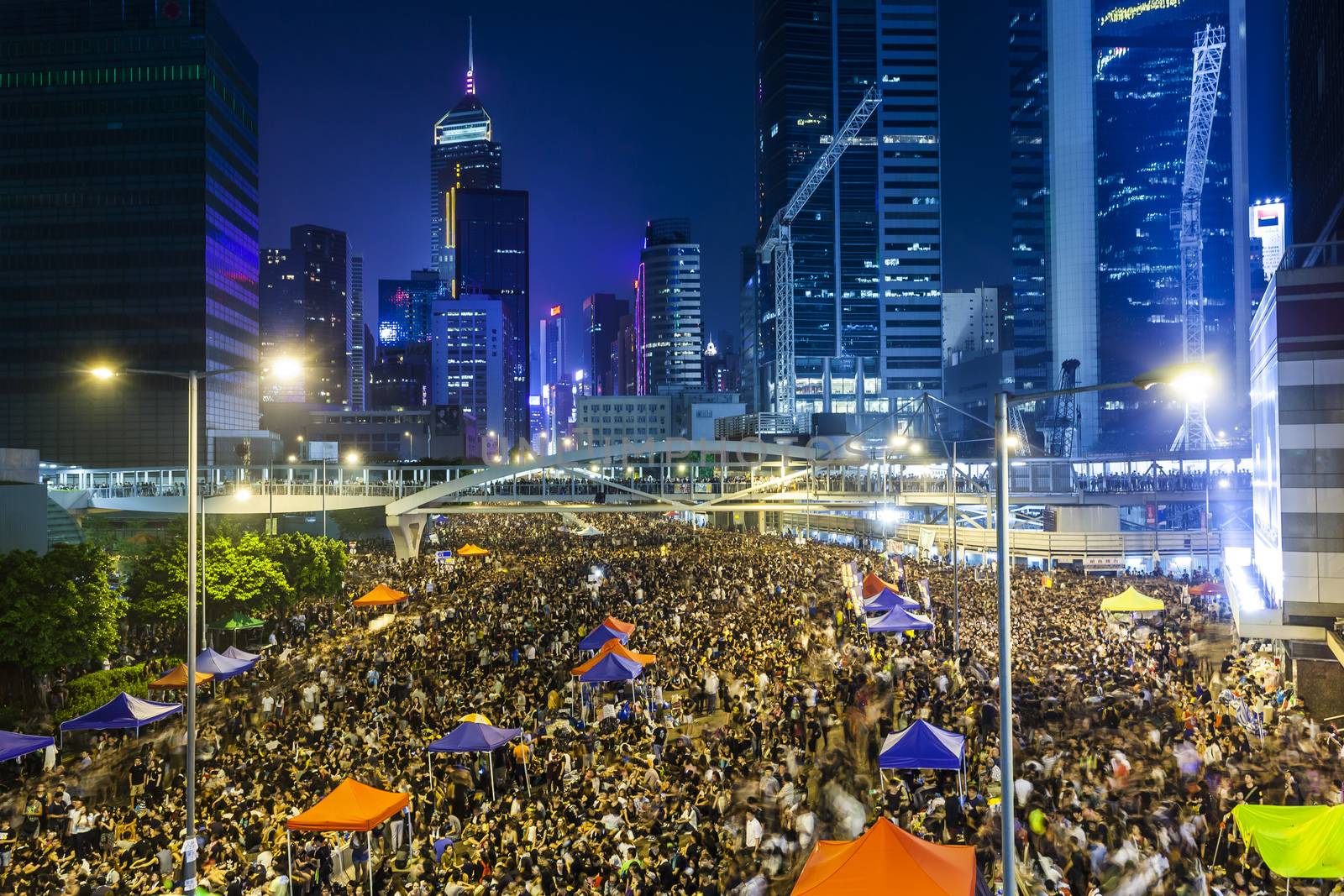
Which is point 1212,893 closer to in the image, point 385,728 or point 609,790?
point 609,790

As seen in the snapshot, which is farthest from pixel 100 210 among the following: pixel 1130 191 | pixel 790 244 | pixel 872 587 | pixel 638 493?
pixel 1130 191

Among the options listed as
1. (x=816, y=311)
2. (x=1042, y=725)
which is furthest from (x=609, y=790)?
(x=816, y=311)

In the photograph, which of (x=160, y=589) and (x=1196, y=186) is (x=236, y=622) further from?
(x=1196, y=186)

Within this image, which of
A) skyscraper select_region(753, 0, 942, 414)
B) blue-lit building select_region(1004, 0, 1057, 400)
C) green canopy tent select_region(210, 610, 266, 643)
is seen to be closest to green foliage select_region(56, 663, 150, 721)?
green canopy tent select_region(210, 610, 266, 643)

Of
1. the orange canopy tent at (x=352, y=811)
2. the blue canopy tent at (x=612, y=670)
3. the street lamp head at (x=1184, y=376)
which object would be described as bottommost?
the orange canopy tent at (x=352, y=811)

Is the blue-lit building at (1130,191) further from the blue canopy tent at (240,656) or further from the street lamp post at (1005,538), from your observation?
the street lamp post at (1005,538)

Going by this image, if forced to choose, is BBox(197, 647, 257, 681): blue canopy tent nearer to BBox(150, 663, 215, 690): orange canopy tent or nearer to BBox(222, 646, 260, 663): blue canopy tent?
BBox(222, 646, 260, 663): blue canopy tent

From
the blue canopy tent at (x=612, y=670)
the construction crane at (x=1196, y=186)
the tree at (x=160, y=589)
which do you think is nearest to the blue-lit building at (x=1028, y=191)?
the construction crane at (x=1196, y=186)
